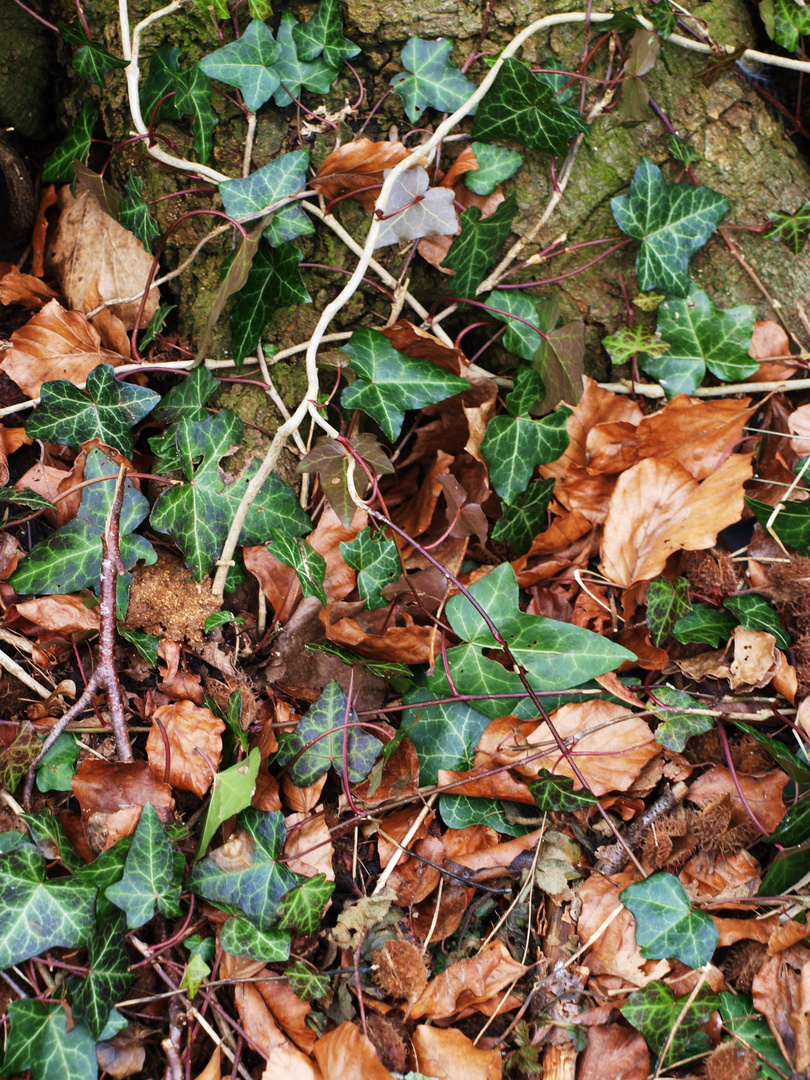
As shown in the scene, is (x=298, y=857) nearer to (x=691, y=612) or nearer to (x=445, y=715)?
(x=445, y=715)

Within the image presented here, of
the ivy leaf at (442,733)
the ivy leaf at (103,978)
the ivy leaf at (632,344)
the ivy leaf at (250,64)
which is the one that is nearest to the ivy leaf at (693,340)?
the ivy leaf at (632,344)

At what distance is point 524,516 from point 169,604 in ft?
2.44

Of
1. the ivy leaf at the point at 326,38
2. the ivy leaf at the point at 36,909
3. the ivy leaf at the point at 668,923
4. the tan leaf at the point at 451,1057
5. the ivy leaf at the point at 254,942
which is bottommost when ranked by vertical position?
the tan leaf at the point at 451,1057

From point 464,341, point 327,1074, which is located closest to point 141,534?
point 464,341

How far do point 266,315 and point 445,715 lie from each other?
2.87ft

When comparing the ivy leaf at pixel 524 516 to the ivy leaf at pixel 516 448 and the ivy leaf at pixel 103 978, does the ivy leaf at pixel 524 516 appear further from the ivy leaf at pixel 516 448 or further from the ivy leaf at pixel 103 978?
the ivy leaf at pixel 103 978

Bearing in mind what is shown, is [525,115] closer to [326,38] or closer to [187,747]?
[326,38]

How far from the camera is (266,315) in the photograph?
4.84 feet

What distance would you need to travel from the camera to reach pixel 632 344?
5.29 ft

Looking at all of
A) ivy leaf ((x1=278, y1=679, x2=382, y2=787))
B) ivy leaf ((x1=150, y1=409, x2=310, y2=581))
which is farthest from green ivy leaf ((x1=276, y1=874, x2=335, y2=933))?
ivy leaf ((x1=150, y1=409, x2=310, y2=581))

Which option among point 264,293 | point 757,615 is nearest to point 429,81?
point 264,293

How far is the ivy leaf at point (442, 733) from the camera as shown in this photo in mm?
1352

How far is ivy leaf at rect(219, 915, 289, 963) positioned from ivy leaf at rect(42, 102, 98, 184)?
→ 5.19 ft

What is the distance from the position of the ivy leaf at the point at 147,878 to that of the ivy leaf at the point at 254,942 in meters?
0.10
